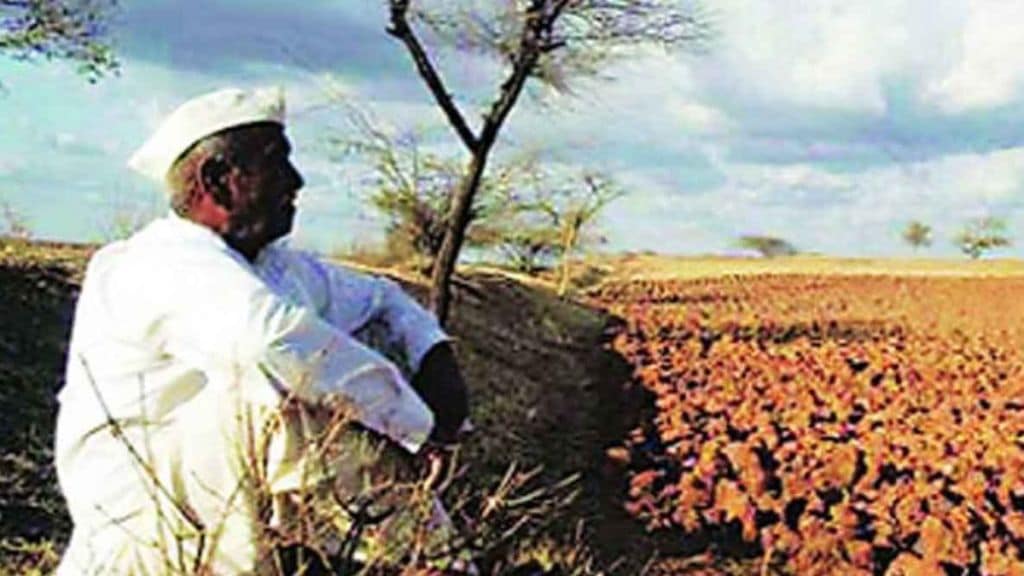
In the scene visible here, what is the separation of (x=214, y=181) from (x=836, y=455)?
10.2m

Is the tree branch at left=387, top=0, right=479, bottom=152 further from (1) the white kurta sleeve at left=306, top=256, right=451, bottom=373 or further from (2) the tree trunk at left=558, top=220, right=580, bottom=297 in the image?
(2) the tree trunk at left=558, top=220, right=580, bottom=297

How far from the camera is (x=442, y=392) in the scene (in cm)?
387

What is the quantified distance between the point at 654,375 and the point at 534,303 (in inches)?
499

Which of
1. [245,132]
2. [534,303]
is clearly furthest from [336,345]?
[534,303]

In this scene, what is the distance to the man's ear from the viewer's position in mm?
3578

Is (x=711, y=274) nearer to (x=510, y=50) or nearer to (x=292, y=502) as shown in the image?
(x=510, y=50)

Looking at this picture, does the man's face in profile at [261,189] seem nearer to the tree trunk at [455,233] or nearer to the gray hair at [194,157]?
the gray hair at [194,157]

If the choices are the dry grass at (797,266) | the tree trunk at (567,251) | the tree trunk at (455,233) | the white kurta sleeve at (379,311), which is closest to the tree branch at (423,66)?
the tree trunk at (455,233)

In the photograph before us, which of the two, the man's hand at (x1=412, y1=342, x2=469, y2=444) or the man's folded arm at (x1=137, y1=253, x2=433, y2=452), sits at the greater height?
the man's folded arm at (x1=137, y1=253, x2=433, y2=452)

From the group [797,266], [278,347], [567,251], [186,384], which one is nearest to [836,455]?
[186,384]

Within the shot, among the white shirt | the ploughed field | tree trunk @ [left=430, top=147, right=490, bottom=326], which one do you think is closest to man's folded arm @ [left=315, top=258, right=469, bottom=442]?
the white shirt

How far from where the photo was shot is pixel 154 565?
341 cm

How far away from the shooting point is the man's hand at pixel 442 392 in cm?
386

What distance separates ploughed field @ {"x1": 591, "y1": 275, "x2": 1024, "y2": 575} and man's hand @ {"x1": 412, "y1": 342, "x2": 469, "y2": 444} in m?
7.10
